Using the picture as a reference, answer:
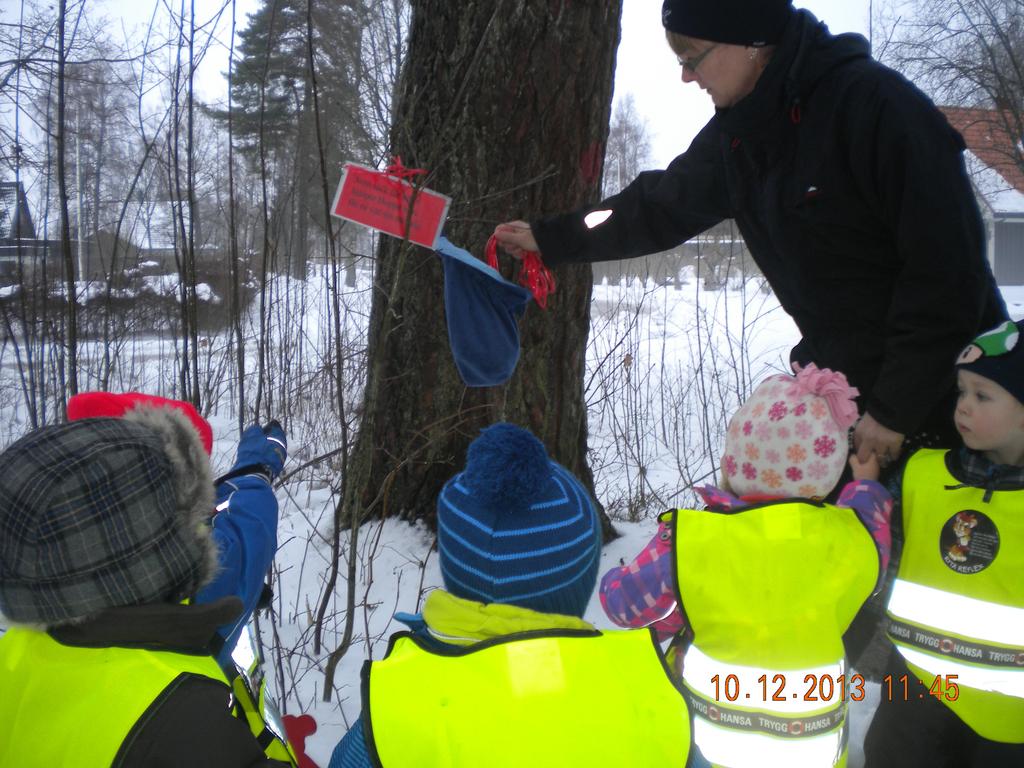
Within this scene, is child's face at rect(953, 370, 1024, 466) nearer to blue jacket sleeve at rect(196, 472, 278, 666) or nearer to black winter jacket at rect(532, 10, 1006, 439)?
black winter jacket at rect(532, 10, 1006, 439)


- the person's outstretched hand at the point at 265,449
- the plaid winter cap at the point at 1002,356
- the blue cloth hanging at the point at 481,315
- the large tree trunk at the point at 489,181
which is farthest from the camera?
the large tree trunk at the point at 489,181

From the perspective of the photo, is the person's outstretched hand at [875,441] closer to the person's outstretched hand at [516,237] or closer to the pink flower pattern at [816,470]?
the pink flower pattern at [816,470]

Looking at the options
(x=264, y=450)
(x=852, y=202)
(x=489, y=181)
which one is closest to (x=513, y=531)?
(x=264, y=450)

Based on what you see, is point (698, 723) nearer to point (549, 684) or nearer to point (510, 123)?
point (549, 684)

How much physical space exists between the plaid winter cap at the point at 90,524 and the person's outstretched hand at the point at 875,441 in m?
1.37

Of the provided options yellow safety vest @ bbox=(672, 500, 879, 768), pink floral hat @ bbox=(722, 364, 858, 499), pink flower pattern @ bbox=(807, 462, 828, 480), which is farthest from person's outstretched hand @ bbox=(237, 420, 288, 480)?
pink flower pattern @ bbox=(807, 462, 828, 480)

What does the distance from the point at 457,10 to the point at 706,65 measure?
107 centimetres

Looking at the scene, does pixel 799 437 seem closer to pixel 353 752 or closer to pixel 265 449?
pixel 353 752

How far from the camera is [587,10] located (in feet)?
7.84

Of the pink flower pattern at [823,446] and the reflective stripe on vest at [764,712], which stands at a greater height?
the pink flower pattern at [823,446]

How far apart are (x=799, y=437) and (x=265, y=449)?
1.23m

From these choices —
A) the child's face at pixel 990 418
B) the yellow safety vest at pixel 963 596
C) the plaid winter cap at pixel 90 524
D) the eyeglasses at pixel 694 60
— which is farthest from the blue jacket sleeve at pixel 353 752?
the eyeglasses at pixel 694 60

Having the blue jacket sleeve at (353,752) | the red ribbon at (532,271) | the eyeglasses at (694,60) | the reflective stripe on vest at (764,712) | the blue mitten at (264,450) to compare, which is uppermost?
the eyeglasses at (694,60)

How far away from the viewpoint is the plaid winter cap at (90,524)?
101cm
